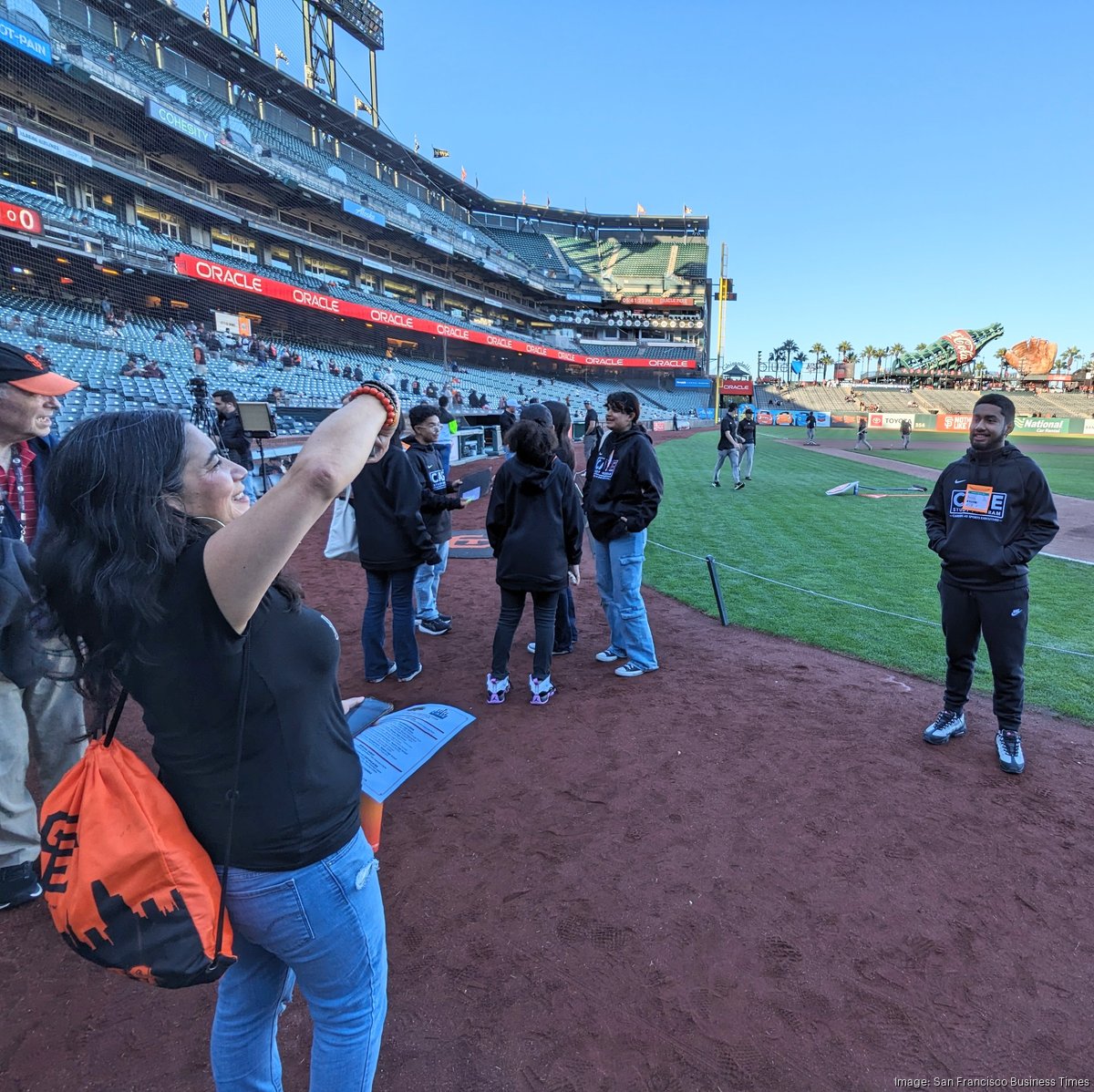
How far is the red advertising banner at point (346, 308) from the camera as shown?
2458 cm

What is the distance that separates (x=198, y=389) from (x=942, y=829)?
587 inches

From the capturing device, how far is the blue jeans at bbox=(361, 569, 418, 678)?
4.71m

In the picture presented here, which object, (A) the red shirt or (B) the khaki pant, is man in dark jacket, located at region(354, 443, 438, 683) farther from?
(B) the khaki pant

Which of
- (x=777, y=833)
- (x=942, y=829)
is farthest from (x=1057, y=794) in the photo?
(x=777, y=833)

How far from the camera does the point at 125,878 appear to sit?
3.80 feet

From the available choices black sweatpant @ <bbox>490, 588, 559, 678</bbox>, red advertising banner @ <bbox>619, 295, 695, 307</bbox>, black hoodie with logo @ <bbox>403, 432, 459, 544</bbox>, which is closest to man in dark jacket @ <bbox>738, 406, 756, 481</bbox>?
black hoodie with logo @ <bbox>403, 432, 459, 544</bbox>

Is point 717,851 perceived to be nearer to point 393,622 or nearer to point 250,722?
point 250,722

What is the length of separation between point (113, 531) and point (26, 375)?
6.59 feet

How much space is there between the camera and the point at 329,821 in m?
1.36

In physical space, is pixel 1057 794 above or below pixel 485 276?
below

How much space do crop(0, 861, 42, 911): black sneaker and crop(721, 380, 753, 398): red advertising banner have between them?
63.5 metres

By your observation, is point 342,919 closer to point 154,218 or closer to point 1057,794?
point 1057,794

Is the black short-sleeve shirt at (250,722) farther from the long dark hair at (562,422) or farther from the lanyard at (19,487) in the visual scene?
the long dark hair at (562,422)

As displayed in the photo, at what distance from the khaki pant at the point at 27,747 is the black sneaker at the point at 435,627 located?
3.26 meters
